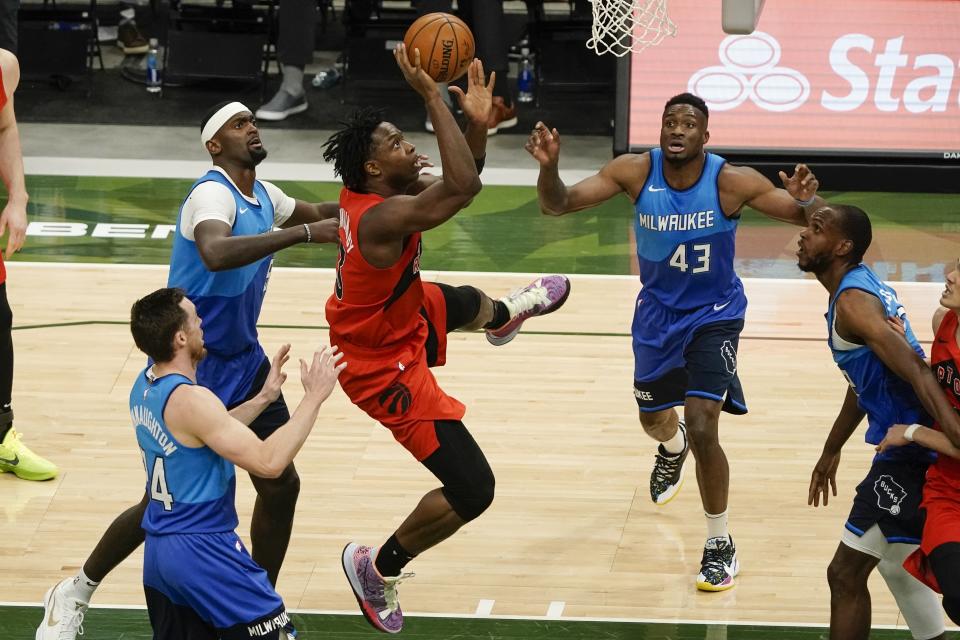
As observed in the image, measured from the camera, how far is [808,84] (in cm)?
1144

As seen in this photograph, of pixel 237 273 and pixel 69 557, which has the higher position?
pixel 237 273

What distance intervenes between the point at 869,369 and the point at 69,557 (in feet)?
11.4

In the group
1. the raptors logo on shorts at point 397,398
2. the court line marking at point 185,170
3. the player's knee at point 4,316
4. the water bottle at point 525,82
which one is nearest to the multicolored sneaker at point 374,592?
the raptors logo on shorts at point 397,398

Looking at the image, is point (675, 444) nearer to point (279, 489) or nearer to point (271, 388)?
point (279, 489)

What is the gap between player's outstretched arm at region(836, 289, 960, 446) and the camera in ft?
16.0

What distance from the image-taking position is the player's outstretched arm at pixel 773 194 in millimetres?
5938

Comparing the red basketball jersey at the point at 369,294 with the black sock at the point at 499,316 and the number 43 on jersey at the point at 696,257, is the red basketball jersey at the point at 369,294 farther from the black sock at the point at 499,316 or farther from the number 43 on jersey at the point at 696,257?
the number 43 on jersey at the point at 696,257

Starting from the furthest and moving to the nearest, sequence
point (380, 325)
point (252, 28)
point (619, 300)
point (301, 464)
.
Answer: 1. point (252, 28)
2. point (619, 300)
3. point (301, 464)
4. point (380, 325)

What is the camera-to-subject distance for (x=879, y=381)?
17.2ft

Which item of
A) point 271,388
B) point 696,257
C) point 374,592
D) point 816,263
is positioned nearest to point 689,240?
point 696,257

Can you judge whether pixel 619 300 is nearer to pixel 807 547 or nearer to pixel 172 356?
pixel 807 547

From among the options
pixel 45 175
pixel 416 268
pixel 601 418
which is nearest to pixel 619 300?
pixel 601 418

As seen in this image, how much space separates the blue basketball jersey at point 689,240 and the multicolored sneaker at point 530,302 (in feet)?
1.52

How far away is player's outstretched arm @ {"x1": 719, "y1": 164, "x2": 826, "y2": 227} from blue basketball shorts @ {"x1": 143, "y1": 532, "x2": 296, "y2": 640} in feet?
8.74
